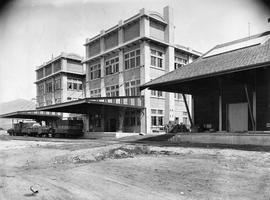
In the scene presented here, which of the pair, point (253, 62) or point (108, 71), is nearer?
point (253, 62)

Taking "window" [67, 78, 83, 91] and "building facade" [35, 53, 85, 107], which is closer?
"building facade" [35, 53, 85, 107]

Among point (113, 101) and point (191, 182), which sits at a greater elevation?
point (113, 101)

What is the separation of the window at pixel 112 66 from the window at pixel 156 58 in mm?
6250

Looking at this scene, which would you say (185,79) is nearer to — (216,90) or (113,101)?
(216,90)

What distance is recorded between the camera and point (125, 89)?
38.1 metres

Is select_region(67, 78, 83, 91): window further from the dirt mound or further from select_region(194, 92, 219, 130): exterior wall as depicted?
the dirt mound

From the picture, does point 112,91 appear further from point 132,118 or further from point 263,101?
point 263,101

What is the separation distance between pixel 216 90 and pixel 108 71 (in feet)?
70.8

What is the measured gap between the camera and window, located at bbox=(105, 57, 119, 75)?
132 ft

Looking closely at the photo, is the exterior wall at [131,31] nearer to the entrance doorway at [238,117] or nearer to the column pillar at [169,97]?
the column pillar at [169,97]

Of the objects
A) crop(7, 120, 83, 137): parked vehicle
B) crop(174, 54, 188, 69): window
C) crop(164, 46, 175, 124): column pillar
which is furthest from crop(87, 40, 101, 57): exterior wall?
crop(7, 120, 83, 137): parked vehicle

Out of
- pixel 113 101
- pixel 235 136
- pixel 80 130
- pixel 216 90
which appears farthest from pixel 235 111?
pixel 80 130

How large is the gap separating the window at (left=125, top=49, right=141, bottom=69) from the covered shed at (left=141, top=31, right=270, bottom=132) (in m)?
12.7

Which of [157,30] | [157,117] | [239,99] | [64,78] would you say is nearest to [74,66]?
[64,78]
